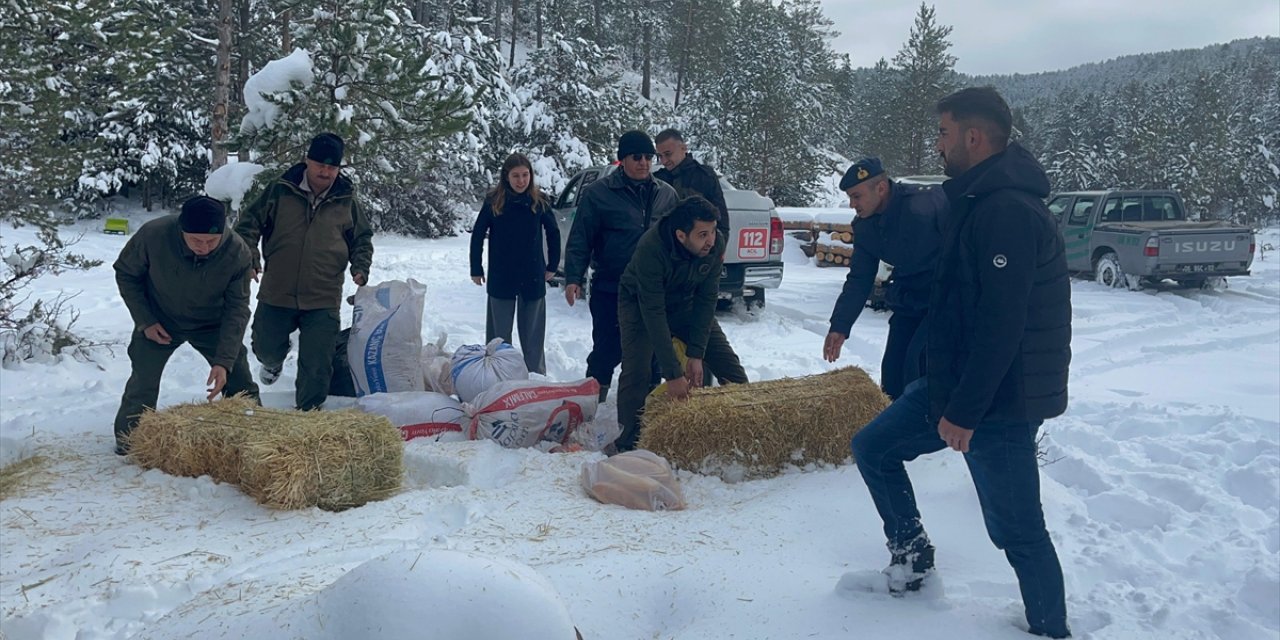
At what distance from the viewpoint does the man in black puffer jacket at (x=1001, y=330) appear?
278 cm

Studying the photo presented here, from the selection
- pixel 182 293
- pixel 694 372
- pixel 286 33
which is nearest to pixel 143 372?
pixel 182 293

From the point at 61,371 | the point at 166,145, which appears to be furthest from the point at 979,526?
the point at 166,145

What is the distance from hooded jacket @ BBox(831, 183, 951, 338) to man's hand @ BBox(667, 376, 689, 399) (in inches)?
38.6

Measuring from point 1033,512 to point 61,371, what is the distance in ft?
23.1

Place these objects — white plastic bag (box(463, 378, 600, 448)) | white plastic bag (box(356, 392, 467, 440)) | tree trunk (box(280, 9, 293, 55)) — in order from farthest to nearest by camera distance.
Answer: tree trunk (box(280, 9, 293, 55)), white plastic bag (box(356, 392, 467, 440)), white plastic bag (box(463, 378, 600, 448))

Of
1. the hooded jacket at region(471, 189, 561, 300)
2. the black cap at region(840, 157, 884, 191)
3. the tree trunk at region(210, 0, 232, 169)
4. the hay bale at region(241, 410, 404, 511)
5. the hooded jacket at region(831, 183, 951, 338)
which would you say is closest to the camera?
the hay bale at region(241, 410, 404, 511)

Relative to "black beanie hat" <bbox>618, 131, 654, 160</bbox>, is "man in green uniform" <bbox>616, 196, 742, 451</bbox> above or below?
below

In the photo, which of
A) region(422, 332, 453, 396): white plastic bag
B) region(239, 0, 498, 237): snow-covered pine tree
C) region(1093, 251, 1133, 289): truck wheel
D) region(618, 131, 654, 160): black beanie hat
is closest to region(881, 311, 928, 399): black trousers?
region(618, 131, 654, 160): black beanie hat

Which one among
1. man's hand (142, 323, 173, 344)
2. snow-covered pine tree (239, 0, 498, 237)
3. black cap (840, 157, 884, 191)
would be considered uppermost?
snow-covered pine tree (239, 0, 498, 237)

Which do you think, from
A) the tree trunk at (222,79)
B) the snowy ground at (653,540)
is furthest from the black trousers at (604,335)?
the tree trunk at (222,79)

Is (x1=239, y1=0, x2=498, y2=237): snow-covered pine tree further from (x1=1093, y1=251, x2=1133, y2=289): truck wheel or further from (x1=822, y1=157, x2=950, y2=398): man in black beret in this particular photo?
(x1=1093, y1=251, x2=1133, y2=289): truck wheel

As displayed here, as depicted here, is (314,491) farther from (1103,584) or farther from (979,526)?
(1103,584)

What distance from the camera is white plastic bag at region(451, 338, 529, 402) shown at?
5875 millimetres

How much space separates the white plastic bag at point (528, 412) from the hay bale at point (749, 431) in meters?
0.63
